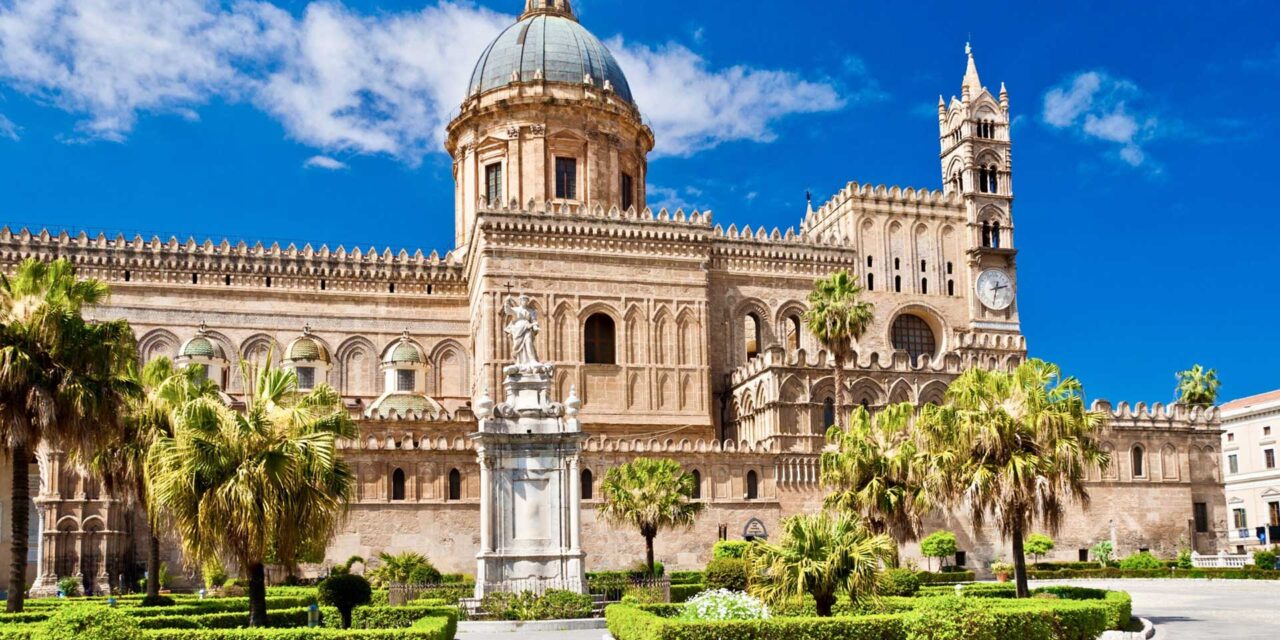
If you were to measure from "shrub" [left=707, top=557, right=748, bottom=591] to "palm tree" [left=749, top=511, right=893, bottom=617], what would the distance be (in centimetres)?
1040

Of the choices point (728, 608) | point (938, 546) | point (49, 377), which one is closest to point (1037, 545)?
point (938, 546)

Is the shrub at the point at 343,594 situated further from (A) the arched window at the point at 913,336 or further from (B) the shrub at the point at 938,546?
(A) the arched window at the point at 913,336

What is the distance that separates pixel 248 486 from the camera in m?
20.6

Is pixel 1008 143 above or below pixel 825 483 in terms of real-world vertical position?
above

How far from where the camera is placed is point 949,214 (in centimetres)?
5975

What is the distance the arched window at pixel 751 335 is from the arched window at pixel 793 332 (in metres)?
1.48

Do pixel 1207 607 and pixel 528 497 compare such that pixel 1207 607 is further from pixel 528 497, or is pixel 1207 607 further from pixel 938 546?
pixel 528 497

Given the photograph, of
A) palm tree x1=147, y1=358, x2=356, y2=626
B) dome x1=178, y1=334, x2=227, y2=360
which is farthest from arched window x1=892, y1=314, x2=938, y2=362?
palm tree x1=147, y1=358, x2=356, y2=626

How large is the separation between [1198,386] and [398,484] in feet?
160

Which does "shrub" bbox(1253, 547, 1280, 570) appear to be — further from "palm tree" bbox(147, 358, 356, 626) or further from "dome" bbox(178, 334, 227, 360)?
"dome" bbox(178, 334, 227, 360)

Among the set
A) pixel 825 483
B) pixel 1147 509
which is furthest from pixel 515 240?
pixel 1147 509

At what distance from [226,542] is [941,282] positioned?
144ft

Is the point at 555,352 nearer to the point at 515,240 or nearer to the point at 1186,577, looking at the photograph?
the point at 515,240

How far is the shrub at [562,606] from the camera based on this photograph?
2586 centimetres
